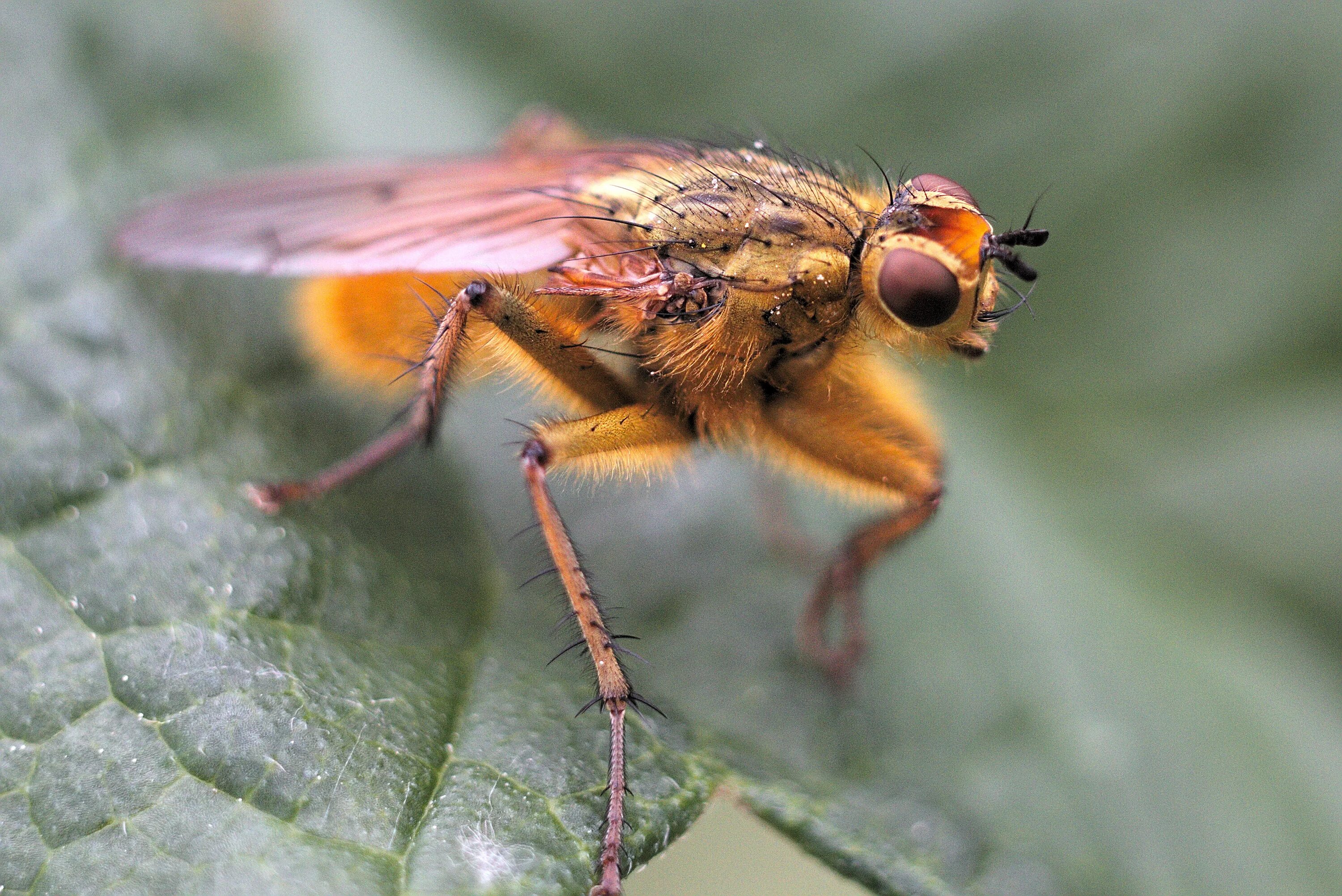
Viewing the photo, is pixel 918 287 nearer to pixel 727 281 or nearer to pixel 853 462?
pixel 727 281

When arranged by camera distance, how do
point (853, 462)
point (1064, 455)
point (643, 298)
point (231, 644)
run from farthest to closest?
point (1064, 455)
point (853, 462)
point (643, 298)
point (231, 644)

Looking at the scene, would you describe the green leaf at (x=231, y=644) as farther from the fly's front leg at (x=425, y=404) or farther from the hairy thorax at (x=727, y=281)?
the hairy thorax at (x=727, y=281)

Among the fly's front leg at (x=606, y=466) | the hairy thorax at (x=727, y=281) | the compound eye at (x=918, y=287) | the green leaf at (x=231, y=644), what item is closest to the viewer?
the green leaf at (x=231, y=644)

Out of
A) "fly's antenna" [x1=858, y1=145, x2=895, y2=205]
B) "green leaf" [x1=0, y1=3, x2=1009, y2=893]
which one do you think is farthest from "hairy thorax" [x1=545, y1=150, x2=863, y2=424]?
"green leaf" [x1=0, y1=3, x2=1009, y2=893]

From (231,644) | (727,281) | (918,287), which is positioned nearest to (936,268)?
(918,287)

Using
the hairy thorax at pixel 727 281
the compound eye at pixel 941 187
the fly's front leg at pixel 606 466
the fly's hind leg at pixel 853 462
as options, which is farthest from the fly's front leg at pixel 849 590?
the compound eye at pixel 941 187

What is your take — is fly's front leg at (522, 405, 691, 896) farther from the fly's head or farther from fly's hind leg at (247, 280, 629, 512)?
the fly's head
